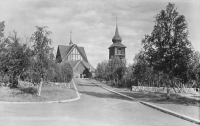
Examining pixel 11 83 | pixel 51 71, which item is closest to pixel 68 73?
pixel 11 83

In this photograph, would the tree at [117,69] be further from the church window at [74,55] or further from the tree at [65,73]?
the church window at [74,55]

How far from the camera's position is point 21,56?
73.6 feet

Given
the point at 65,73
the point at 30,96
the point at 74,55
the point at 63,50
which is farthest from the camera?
the point at 63,50

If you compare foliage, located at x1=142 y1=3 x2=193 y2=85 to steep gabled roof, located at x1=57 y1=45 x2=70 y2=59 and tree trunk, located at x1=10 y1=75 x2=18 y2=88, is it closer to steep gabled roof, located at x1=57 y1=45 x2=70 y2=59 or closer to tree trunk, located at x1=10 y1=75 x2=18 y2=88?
tree trunk, located at x1=10 y1=75 x2=18 y2=88

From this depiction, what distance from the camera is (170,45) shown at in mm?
18125

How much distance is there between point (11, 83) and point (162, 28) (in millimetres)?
18200

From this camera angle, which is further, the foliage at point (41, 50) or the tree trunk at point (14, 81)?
the tree trunk at point (14, 81)

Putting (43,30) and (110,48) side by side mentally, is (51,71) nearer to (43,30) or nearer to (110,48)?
(43,30)

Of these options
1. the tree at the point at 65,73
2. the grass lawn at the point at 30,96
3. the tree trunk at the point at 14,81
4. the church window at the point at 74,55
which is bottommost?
the grass lawn at the point at 30,96

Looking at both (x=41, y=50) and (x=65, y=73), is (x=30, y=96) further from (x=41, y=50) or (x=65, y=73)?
(x=65, y=73)

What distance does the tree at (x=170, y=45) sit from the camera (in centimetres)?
1759

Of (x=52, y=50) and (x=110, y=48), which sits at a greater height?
(x=110, y=48)

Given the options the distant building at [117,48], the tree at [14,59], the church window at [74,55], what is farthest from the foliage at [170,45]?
the distant building at [117,48]

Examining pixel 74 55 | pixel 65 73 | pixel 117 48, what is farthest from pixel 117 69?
pixel 117 48
